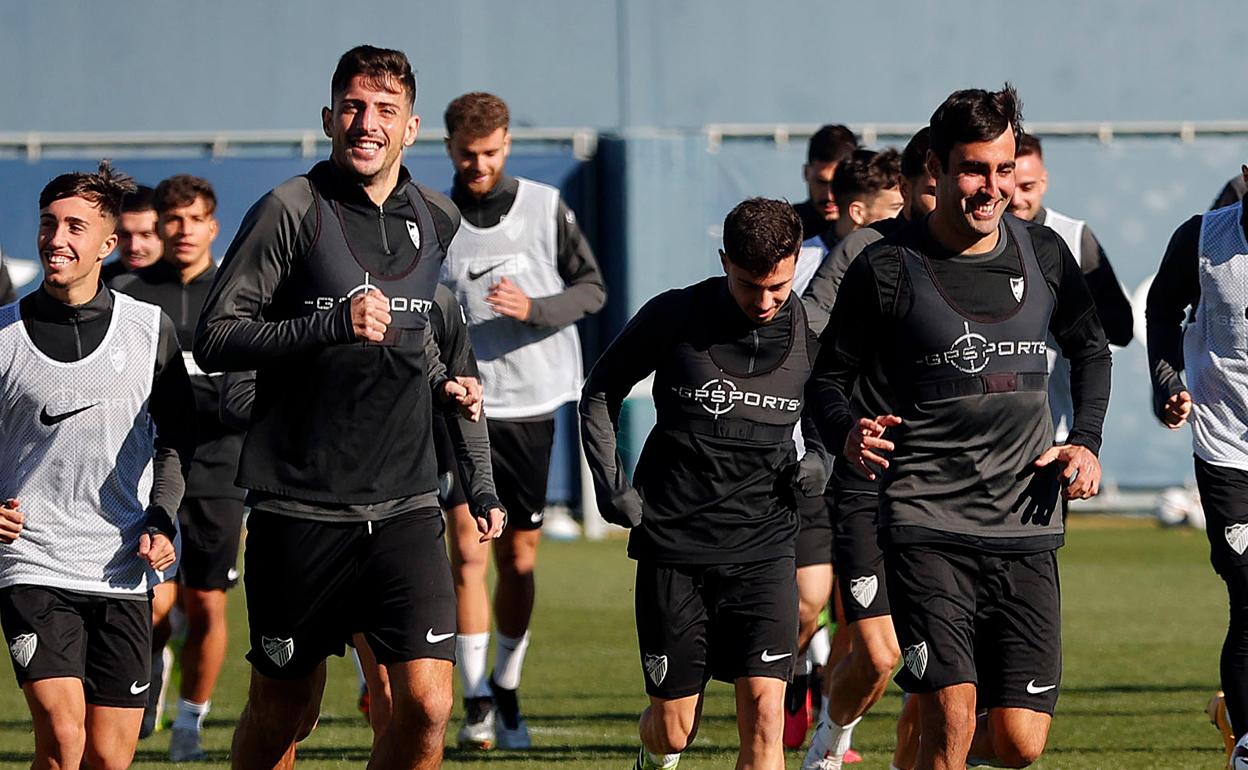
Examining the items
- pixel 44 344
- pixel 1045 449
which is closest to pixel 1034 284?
pixel 1045 449

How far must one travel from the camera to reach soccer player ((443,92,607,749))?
29.5 ft

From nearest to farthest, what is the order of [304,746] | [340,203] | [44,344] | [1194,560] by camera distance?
[340,203] → [44,344] → [304,746] → [1194,560]

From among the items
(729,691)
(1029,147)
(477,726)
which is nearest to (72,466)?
(477,726)

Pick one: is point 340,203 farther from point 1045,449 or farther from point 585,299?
point 585,299

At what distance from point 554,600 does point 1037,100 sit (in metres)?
10.7

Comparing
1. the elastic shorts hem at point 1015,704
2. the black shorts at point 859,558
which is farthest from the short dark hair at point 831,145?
the elastic shorts hem at point 1015,704

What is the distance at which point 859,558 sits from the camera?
7.69 metres

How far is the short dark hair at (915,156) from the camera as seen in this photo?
7.54 meters

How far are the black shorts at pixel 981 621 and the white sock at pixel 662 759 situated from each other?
1.22 meters

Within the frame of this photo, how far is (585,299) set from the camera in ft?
30.2

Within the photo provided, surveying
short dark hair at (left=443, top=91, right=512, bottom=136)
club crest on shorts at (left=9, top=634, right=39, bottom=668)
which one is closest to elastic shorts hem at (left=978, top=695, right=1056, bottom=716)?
club crest on shorts at (left=9, top=634, right=39, bottom=668)

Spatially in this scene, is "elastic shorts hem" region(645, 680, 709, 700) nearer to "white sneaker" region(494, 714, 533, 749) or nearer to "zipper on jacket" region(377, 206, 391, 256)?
"zipper on jacket" region(377, 206, 391, 256)

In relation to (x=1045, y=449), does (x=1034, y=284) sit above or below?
above

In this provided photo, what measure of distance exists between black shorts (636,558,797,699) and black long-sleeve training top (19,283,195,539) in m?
1.53
